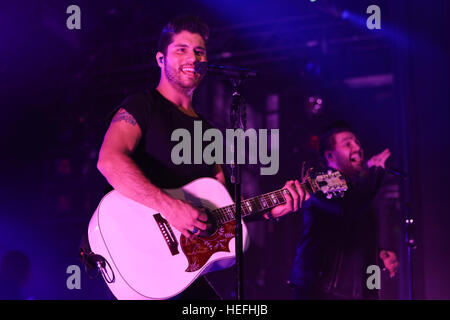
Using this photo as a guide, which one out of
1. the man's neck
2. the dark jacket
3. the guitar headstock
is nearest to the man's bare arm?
the man's neck

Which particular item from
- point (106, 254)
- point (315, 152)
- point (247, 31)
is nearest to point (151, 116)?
point (106, 254)

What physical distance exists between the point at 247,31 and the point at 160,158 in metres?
5.20

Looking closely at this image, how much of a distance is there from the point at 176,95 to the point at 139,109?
14.4 inches

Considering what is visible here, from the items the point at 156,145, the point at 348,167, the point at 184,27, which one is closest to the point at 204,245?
the point at 156,145

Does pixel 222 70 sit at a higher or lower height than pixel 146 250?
higher

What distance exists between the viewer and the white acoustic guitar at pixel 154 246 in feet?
9.09

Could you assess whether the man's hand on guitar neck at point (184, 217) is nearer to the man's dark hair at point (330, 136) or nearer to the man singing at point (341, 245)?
the man singing at point (341, 245)

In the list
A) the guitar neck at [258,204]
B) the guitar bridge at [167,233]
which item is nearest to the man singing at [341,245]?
the guitar neck at [258,204]

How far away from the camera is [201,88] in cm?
909

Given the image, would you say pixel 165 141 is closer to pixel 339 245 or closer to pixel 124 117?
pixel 124 117

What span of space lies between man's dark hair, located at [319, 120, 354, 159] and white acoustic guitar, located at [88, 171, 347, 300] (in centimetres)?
138

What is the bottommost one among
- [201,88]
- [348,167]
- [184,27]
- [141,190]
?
[141,190]

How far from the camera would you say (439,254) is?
4887mm
